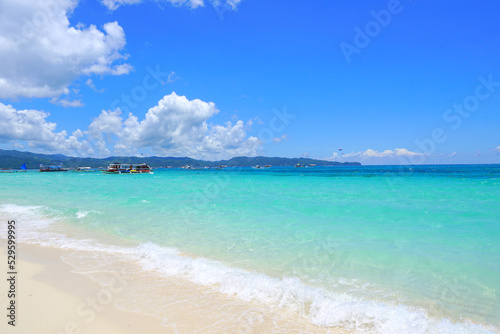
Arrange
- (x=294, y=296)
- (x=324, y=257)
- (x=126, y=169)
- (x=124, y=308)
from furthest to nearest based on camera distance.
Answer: (x=126, y=169) → (x=324, y=257) → (x=294, y=296) → (x=124, y=308)

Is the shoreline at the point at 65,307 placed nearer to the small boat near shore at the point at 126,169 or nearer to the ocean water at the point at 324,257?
the ocean water at the point at 324,257

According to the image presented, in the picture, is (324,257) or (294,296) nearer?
(294,296)

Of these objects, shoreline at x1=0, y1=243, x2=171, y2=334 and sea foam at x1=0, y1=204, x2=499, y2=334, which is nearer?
shoreline at x1=0, y1=243, x2=171, y2=334

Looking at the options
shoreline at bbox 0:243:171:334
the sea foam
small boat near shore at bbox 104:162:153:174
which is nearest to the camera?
shoreline at bbox 0:243:171:334

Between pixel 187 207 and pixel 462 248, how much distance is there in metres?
14.5

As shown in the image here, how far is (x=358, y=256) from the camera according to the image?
8.43 m

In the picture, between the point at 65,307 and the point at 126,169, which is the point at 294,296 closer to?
the point at 65,307

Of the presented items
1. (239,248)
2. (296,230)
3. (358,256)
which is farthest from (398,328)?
(296,230)

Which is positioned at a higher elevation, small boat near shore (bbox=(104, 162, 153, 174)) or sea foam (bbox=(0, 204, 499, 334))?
small boat near shore (bbox=(104, 162, 153, 174))

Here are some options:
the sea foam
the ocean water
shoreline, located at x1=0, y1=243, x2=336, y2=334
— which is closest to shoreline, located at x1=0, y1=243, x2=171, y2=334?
shoreline, located at x1=0, y1=243, x2=336, y2=334

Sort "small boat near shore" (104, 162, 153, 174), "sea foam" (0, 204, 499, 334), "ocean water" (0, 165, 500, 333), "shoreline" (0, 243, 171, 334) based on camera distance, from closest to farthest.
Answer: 1. "shoreline" (0, 243, 171, 334)
2. "sea foam" (0, 204, 499, 334)
3. "ocean water" (0, 165, 500, 333)
4. "small boat near shore" (104, 162, 153, 174)

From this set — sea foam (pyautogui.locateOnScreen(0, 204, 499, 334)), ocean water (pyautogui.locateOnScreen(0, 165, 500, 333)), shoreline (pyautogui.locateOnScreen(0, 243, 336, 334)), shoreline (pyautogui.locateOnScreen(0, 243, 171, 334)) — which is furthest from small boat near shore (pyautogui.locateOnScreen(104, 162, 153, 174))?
shoreline (pyautogui.locateOnScreen(0, 243, 336, 334))

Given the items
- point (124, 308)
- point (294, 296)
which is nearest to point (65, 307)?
point (124, 308)

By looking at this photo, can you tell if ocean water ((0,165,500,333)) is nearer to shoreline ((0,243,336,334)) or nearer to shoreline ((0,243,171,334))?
shoreline ((0,243,336,334))
